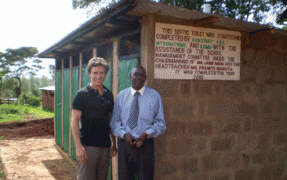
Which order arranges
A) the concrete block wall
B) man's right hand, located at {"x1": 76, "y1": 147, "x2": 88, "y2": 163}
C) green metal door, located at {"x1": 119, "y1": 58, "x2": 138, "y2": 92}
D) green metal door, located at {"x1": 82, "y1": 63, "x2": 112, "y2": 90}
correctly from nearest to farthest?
man's right hand, located at {"x1": 76, "y1": 147, "x2": 88, "y2": 163}, the concrete block wall, green metal door, located at {"x1": 119, "y1": 58, "x2": 138, "y2": 92}, green metal door, located at {"x1": 82, "y1": 63, "x2": 112, "y2": 90}

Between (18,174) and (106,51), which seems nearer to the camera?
(106,51)

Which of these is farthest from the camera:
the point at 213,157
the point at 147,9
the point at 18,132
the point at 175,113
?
the point at 18,132

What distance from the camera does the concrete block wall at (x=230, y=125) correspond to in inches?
153

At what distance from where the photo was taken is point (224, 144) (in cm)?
434

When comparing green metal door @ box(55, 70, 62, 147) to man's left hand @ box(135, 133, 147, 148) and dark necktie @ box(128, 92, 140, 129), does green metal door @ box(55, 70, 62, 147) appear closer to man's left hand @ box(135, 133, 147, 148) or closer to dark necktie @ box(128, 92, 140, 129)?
dark necktie @ box(128, 92, 140, 129)

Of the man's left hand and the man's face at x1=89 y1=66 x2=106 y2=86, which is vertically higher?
the man's face at x1=89 y1=66 x2=106 y2=86

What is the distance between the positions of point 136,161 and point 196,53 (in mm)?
1909

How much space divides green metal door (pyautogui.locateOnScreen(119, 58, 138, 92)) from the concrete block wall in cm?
51

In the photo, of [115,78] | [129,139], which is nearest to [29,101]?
A: [115,78]

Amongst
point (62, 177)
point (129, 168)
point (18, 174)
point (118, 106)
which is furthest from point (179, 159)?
point (18, 174)

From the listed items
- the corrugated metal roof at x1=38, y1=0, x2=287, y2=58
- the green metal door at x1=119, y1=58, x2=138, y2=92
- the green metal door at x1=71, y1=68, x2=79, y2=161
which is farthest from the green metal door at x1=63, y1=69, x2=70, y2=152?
the green metal door at x1=119, y1=58, x2=138, y2=92

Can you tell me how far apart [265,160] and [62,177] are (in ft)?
14.6

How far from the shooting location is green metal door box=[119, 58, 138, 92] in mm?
4005

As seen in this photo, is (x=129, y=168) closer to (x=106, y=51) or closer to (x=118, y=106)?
(x=118, y=106)
